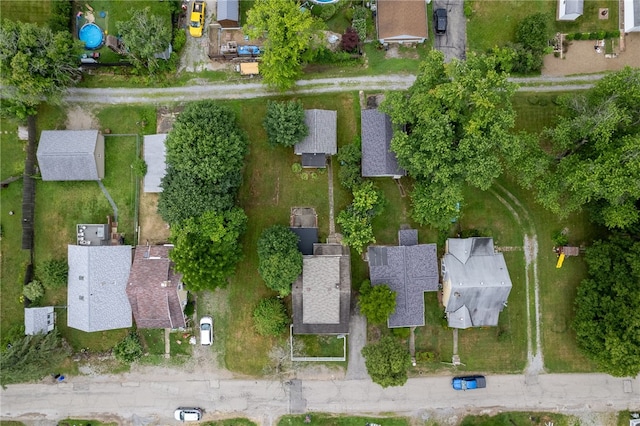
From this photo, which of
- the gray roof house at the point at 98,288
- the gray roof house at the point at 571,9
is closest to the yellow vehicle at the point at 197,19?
the gray roof house at the point at 98,288

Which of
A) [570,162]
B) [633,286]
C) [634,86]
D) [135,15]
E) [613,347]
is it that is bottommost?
[613,347]

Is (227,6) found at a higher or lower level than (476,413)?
higher

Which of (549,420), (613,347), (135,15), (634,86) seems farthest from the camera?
(549,420)

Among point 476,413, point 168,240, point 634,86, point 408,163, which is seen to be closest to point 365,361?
point 476,413

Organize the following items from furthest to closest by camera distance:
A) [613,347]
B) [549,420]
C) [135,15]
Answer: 1. [549,420]
2. [135,15]
3. [613,347]

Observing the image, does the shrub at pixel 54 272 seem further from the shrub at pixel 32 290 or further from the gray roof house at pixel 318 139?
the gray roof house at pixel 318 139

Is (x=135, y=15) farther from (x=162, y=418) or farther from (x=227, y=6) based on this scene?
(x=162, y=418)

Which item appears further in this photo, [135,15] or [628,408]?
[628,408]
